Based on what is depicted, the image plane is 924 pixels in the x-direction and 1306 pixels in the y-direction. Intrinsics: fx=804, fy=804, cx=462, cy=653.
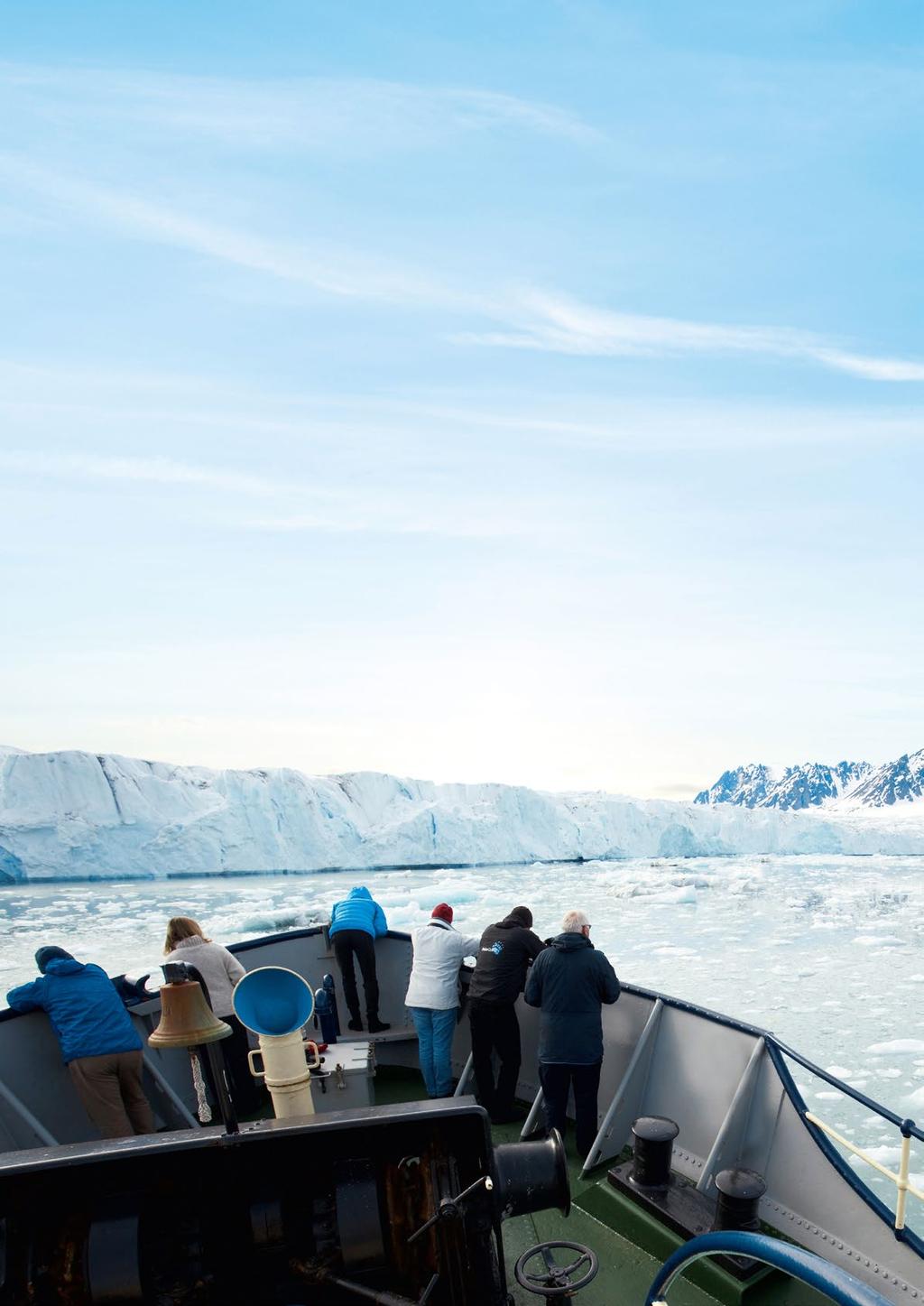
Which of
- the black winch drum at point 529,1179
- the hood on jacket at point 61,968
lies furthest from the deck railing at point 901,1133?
the hood on jacket at point 61,968

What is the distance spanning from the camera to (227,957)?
465 cm

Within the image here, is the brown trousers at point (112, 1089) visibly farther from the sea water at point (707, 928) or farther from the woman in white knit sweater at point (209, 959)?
the sea water at point (707, 928)

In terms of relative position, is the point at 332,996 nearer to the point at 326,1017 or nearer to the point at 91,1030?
the point at 326,1017

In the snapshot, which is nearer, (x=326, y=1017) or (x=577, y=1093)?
(x=577, y=1093)

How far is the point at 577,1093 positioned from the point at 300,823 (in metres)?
42.6

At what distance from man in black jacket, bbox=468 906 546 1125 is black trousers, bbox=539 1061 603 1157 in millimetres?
465

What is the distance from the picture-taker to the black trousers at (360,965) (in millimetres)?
5871

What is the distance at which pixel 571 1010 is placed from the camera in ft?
13.6

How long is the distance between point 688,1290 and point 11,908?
114 feet

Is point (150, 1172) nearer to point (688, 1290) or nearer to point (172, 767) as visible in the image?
point (688, 1290)

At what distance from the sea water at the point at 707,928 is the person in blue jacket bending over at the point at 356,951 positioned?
6167 millimetres

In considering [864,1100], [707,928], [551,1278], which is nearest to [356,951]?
[551,1278]

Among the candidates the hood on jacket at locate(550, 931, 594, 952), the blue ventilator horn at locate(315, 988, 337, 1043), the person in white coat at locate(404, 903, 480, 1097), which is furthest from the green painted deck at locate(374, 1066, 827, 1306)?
the blue ventilator horn at locate(315, 988, 337, 1043)

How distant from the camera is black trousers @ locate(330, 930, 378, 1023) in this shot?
5.87m
